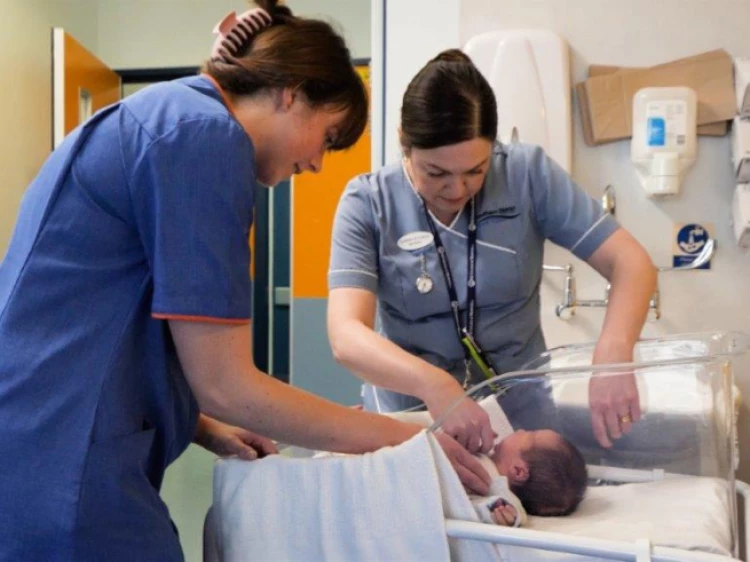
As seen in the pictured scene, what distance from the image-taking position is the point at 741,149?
2.10 meters

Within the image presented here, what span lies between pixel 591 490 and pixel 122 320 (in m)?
0.64

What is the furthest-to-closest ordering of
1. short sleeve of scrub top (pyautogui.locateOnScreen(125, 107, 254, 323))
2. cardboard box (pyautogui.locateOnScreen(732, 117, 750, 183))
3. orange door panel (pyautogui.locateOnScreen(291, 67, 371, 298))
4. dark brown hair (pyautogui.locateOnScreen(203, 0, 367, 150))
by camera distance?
1. orange door panel (pyautogui.locateOnScreen(291, 67, 371, 298))
2. cardboard box (pyautogui.locateOnScreen(732, 117, 750, 183))
3. dark brown hair (pyautogui.locateOnScreen(203, 0, 367, 150))
4. short sleeve of scrub top (pyautogui.locateOnScreen(125, 107, 254, 323))

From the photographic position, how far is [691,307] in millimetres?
2285

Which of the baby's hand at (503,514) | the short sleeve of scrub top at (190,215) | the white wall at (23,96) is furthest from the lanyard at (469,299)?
the white wall at (23,96)

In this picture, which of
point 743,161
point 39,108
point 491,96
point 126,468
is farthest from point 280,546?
point 39,108

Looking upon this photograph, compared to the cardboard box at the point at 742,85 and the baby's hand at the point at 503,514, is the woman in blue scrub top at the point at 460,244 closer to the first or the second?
the baby's hand at the point at 503,514

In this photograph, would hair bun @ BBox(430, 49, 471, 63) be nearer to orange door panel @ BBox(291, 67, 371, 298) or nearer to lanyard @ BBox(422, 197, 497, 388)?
lanyard @ BBox(422, 197, 497, 388)

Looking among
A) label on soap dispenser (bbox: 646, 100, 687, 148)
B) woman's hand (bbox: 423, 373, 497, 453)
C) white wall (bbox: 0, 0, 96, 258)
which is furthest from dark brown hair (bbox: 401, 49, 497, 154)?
white wall (bbox: 0, 0, 96, 258)

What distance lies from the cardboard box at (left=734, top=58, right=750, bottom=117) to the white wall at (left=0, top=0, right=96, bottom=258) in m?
2.77

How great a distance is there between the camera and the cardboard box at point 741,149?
2.09 metres

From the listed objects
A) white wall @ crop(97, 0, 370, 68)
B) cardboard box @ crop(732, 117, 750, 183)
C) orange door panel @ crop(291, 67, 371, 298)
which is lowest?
orange door panel @ crop(291, 67, 371, 298)

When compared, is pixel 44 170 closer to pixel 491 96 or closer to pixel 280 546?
pixel 280 546

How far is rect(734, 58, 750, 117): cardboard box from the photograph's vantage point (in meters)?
2.12

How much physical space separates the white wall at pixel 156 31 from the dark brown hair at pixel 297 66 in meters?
3.60
